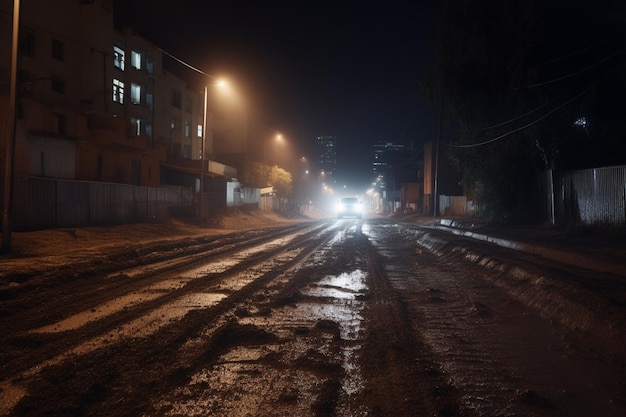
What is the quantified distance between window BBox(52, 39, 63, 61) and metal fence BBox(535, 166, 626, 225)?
112ft

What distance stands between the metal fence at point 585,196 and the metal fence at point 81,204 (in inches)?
850

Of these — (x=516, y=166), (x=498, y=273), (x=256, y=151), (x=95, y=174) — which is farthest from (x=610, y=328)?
(x=256, y=151)

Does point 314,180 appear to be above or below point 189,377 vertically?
above

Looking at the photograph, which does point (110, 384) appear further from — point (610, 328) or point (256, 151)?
point (256, 151)

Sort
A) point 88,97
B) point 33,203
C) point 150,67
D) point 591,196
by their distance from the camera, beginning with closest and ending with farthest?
1. point 591,196
2. point 33,203
3. point 88,97
4. point 150,67

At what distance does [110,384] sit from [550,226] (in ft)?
66.3

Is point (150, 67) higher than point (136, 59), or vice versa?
point (136, 59)

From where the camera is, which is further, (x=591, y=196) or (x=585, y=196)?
(x=585, y=196)

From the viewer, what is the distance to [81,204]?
21500mm

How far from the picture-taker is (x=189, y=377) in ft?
13.8

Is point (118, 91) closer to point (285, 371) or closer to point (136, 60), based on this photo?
point (136, 60)

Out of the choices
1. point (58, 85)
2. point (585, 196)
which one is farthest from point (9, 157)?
point (58, 85)

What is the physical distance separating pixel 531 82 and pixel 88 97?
32376 millimetres

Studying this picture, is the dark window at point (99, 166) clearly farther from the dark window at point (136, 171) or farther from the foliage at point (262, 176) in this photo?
the foliage at point (262, 176)
